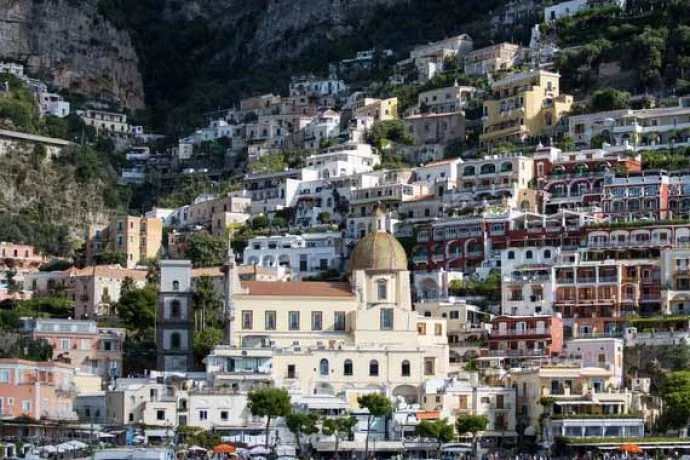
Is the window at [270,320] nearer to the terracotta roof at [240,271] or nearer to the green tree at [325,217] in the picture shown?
the terracotta roof at [240,271]

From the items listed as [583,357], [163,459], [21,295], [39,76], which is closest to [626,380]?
[583,357]

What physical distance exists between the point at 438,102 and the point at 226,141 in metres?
21.4

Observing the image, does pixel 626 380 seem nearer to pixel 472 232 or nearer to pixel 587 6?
pixel 472 232

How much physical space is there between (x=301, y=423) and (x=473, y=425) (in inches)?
331

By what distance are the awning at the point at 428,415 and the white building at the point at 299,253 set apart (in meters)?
29.8

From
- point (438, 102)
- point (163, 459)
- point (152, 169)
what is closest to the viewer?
point (163, 459)

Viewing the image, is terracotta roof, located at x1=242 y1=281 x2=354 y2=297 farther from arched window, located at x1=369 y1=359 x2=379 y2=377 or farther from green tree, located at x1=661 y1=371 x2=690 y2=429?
green tree, located at x1=661 y1=371 x2=690 y2=429

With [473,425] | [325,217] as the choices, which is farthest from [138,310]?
[473,425]

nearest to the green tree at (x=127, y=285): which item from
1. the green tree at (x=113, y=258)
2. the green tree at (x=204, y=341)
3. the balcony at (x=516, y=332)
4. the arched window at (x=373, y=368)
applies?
the green tree at (x=113, y=258)

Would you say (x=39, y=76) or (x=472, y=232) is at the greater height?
(x=39, y=76)

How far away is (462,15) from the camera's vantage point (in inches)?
7633

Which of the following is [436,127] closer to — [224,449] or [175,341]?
[175,341]

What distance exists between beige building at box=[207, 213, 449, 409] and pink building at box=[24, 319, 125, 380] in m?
8.07

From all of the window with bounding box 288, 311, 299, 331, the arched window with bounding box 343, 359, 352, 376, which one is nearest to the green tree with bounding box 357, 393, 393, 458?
the arched window with bounding box 343, 359, 352, 376
